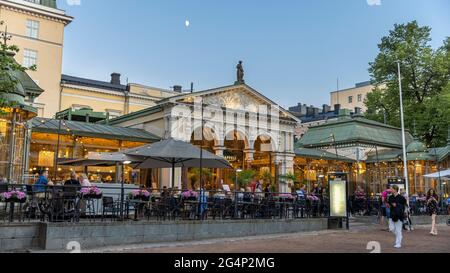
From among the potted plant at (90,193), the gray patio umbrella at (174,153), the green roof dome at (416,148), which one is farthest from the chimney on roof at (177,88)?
the potted plant at (90,193)

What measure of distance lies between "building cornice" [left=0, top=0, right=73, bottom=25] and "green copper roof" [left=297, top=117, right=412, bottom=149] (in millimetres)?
27188

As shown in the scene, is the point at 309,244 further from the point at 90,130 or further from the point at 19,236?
the point at 90,130

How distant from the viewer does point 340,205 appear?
2042 centimetres

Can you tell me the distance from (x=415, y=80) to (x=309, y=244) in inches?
1436

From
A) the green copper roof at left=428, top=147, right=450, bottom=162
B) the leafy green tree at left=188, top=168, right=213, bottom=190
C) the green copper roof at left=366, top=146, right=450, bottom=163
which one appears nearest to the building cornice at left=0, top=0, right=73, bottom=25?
the leafy green tree at left=188, top=168, right=213, bottom=190

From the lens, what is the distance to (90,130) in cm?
3105

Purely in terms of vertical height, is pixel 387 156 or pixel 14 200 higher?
pixel 387 156

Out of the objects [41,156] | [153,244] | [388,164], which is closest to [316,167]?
[388,164]

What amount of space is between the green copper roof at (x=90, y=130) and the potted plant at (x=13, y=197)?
1589 cm

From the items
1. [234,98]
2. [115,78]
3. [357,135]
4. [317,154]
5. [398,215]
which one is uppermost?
[115,78]

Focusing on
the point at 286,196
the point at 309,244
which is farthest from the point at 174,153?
the point at 286,196

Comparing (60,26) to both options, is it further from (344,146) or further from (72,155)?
(344,146)

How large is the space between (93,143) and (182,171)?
20.8 feet

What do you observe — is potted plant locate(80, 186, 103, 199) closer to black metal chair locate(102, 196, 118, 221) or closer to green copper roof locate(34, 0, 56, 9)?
black metal chair locate(102, 196, 118, 221)
